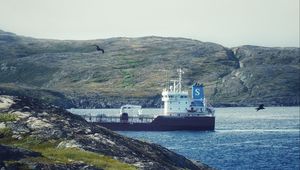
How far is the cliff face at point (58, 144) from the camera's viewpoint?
26.7m

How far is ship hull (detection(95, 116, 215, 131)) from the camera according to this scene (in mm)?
159750

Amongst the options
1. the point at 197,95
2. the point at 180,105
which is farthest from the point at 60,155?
the point at 197,95

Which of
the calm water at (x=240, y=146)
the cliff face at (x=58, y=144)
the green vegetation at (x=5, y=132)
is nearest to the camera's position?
the cliff face at (x=58, y=144)

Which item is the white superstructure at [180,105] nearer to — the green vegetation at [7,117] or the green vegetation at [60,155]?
the green vegetation at [7,117]

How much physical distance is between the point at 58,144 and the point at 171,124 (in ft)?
427

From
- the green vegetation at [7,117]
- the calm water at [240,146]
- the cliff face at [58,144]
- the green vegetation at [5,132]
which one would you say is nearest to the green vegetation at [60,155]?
the cliff face at [58,144]

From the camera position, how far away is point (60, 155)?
2819 centimetres

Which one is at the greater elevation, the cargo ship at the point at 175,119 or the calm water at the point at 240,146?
the cargo ship at the point at 175,119

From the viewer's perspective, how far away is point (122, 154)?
1206 inches

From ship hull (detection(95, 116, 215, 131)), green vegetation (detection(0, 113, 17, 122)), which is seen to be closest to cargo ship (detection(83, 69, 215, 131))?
ship hull (detection(95, 116, 215, 131))

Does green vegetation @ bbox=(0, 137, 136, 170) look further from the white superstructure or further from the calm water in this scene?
the white superstructure

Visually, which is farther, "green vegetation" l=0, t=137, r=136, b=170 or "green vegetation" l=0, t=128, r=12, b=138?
"green vegetation" l=0, t=128, r=12, b=138

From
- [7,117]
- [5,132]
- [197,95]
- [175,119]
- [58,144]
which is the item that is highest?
[197,95]

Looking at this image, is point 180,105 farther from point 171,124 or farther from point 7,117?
point 7,117
